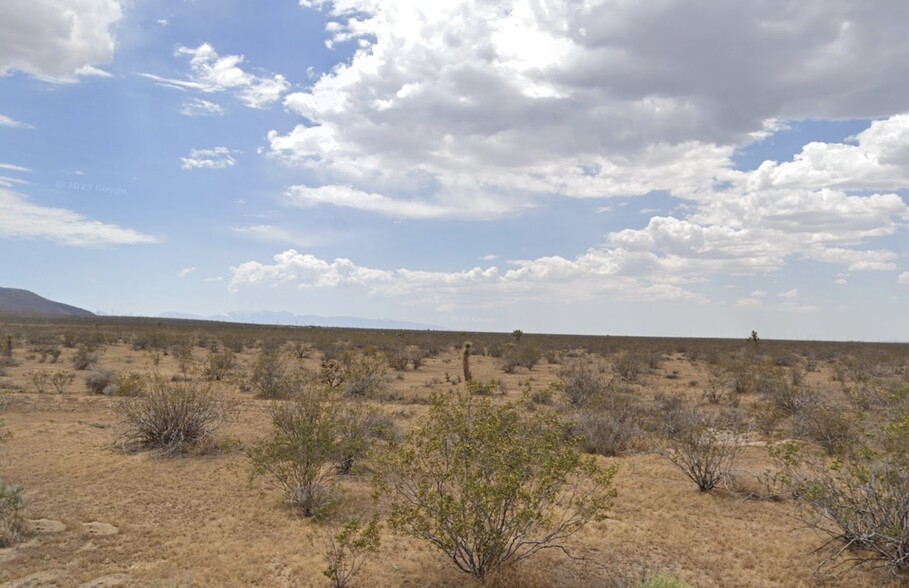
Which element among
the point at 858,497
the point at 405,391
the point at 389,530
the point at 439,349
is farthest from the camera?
the point at 439,349

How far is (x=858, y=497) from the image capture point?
7.89 meters

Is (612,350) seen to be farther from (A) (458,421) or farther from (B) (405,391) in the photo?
(A) (458,421)

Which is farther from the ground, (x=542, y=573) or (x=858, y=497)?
(x=858, y=497)

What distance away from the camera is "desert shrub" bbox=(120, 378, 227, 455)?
12969 millimetres

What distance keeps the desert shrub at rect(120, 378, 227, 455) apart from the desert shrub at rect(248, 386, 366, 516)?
2.80 meters

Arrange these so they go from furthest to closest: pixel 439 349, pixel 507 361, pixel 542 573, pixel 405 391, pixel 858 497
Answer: pixel 439 349 < pixel 507 361 < pixel 405 391 < pixel 858 497 < pixel 542 573

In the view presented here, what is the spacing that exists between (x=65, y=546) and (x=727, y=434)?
39.2ft

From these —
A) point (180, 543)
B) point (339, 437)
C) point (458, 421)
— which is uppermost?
point (458, 421)

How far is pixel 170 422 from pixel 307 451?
5.01 m

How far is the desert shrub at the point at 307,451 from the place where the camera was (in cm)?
980

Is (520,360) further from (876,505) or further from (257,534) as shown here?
(876,505)

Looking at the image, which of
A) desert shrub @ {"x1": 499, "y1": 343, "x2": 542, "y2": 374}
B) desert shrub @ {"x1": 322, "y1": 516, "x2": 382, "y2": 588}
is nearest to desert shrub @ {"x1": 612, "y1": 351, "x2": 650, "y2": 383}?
desert shrub @ {"x1": 499, "y1": 343, "x2": 542, "y2": 374}

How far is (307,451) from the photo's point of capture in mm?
10047

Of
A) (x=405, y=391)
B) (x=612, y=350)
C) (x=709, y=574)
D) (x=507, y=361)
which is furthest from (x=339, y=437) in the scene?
(x=612, y=350)
